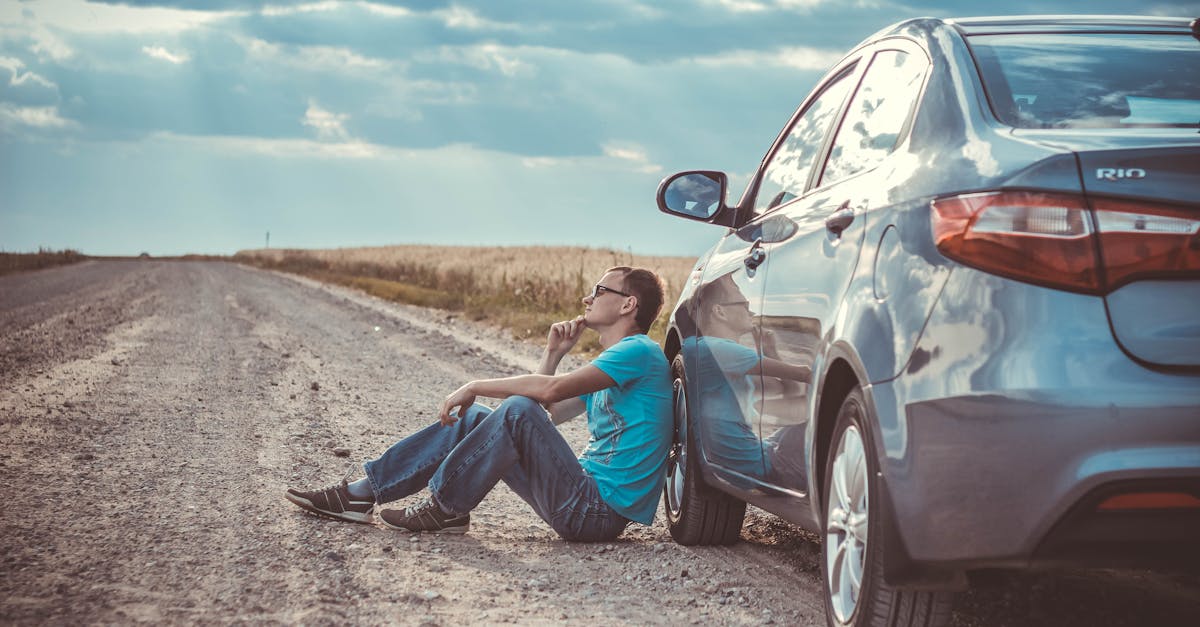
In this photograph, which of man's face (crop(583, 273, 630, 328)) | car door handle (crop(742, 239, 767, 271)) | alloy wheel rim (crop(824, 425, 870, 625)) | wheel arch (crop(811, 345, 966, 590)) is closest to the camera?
wheel arch (crop(811, 345, 966, 590))

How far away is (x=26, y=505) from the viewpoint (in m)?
5.26

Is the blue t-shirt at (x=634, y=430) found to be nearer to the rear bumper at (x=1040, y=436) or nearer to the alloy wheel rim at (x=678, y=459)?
the alloy wheel rim at (x=678, y=459)

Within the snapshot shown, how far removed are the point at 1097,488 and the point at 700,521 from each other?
278 cm

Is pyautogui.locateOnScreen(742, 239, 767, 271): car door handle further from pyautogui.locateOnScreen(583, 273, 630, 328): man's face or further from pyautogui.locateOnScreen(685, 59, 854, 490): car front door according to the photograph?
pyautogui.locateOnScreen(583, 273, 630, 328): man's face

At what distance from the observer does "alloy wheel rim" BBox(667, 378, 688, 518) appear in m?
5.11

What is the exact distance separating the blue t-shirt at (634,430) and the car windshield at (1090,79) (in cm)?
218

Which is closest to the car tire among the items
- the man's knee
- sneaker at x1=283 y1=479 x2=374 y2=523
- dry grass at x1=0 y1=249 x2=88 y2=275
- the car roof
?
the car roof

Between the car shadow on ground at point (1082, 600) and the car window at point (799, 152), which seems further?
the car window at point (799, 152)

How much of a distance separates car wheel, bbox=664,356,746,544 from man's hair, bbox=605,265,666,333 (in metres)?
0.26

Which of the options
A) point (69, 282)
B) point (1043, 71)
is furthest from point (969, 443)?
point (69, 282)

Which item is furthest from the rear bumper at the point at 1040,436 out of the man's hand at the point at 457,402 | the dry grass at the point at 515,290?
the dry grass at the point at 515,290

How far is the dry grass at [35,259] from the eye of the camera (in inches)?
1641

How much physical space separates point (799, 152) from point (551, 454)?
1.62 metres

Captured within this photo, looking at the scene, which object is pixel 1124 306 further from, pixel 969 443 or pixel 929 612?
pixel 929 612
